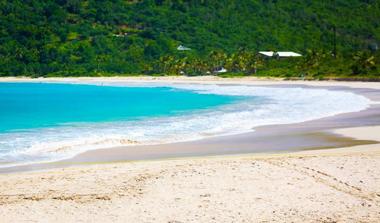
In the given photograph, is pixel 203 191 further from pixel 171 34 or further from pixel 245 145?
pixel 171 34

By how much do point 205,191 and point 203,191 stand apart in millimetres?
→ 43

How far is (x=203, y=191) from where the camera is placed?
1396cm

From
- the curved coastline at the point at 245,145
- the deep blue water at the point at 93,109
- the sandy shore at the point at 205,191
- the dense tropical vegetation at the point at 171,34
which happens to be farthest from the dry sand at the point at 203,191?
the dense tropical vegetation at the point at 171,34

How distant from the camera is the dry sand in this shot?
12039 millimetres

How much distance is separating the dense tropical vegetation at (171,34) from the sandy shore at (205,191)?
9186 centimetres

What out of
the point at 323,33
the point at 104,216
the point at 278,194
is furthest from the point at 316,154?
the point at 323,33

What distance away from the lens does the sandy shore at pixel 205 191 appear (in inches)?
475

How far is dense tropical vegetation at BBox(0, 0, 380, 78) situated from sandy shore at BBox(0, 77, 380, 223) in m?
91.9

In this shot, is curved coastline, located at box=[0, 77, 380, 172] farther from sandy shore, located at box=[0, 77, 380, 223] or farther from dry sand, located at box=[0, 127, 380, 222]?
dry sand, located at box=[0, 127, 380, 222]

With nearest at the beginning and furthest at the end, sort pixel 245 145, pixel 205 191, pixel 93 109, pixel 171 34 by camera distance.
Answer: pixel 205 191 < pixel 245 145 < pixel 93 109 < pixel 171 34

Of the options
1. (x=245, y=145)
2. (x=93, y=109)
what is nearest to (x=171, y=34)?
(x=93, y=109)

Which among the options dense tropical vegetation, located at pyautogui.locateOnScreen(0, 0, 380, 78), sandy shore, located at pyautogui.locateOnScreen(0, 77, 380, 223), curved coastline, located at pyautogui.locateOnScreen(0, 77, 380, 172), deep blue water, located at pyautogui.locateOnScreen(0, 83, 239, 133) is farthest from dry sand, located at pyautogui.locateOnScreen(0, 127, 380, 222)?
dense tropical vegetation, located at pyautogui.locateOnScreen(0, 0, 380, 78)

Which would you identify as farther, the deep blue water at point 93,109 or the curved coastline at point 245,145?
the deep blue water at point 93,109

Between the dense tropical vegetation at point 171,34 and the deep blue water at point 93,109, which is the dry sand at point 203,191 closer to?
the deep blue water at point 93,109
